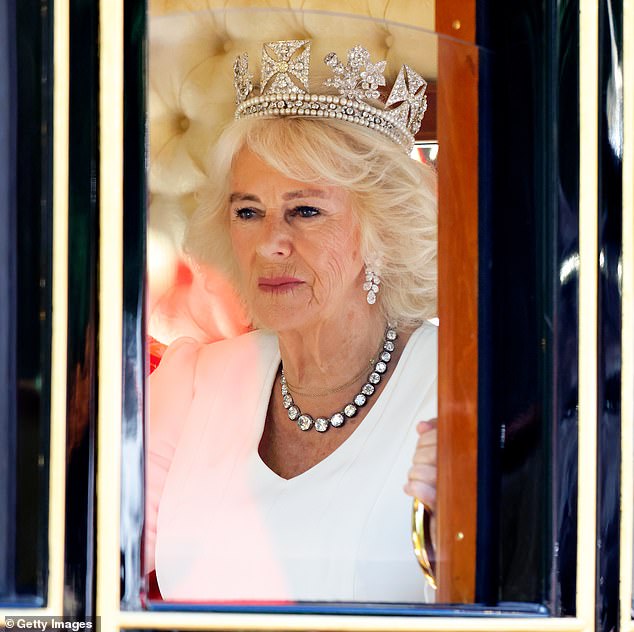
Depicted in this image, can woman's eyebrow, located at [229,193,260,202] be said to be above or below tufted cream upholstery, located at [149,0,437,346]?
below

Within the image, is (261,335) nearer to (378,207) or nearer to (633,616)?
(378,207)

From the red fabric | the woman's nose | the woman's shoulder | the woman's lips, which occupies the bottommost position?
the red fabric

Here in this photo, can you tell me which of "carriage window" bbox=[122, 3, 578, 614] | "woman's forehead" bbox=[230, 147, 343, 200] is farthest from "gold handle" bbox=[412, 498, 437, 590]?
"woman's forehead" bbox=[230, 147, 343, 200]

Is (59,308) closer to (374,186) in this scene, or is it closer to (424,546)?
(374,186)

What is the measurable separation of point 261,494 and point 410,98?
19.7 inches

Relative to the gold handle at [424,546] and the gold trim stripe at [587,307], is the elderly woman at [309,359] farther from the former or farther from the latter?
the gold trim stripe at [587,307]

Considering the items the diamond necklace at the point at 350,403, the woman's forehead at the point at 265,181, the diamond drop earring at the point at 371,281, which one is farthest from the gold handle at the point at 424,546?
the woman's forehead at the point at 265,181

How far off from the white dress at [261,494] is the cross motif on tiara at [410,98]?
0.80ft

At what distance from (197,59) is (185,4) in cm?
6

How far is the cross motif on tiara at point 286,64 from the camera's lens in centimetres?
102

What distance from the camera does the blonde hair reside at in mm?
1012

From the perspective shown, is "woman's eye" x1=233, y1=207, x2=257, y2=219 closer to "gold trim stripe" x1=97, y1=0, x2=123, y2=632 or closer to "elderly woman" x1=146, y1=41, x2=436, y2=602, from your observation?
"elderly woman" x1=146, y1=41, x2=436, y2=602

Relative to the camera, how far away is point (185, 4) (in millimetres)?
1009

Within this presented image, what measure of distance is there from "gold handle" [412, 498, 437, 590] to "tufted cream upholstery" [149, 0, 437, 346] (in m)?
0.41
